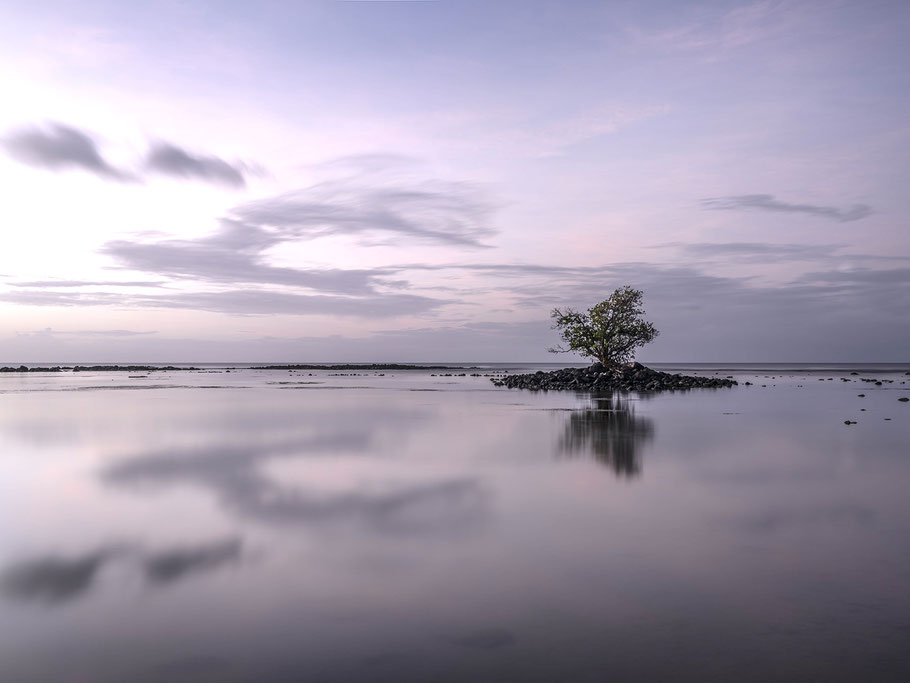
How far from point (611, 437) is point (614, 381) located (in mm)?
31818

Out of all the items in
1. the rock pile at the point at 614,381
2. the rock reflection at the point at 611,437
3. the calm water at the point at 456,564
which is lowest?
the calm water at the point at 456,564

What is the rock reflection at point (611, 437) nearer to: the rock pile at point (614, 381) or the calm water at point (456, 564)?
the calm water at point (456, 564)

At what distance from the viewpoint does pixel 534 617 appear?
225 inches

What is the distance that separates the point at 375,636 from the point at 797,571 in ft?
15.0

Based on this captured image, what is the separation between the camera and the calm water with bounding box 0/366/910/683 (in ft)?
16.5

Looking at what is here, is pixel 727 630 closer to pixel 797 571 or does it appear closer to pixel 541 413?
pixel 797 571

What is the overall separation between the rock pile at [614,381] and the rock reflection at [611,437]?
1950cm

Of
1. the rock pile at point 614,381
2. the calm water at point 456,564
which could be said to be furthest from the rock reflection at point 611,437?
the rock pile at point 614,381

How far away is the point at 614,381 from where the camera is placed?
49.2m

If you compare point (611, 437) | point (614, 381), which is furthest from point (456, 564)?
point (614, 381)

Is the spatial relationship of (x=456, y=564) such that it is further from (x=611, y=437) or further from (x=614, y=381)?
(x=614, y=381)

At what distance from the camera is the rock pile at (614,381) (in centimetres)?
4741

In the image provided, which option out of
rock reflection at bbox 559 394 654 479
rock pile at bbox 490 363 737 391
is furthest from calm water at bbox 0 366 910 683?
rock pile at bbox 490 363 737 391

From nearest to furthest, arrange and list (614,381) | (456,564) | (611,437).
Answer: (456,564) → (611,437) → (614,381)
